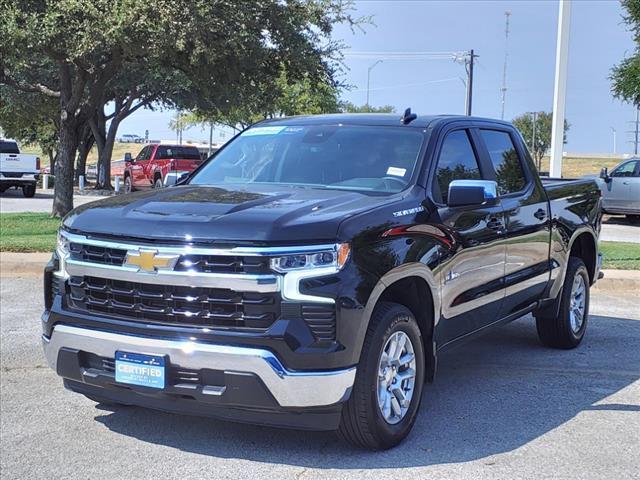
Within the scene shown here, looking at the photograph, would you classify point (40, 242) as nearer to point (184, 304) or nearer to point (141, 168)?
point (184, 304)

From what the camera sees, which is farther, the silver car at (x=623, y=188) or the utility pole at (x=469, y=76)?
the utility pole at (x=469, y=76)

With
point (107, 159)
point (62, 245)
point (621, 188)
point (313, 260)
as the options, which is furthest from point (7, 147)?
point (313, 260)

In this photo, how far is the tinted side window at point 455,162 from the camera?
16.5 feet

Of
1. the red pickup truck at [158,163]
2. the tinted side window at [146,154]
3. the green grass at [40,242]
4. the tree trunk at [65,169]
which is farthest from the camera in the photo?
the tinted side window at [146,154]

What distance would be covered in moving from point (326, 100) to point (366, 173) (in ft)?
143

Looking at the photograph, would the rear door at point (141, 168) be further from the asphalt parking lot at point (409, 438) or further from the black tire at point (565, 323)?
the black tire at point (565, 323)

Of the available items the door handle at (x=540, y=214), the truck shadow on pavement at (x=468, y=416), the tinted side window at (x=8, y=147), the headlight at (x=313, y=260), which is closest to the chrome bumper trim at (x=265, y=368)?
the headlight at (x=313, y=260)

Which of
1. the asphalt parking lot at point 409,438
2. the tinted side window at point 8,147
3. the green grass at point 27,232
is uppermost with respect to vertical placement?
the tinted side window at point 8,147

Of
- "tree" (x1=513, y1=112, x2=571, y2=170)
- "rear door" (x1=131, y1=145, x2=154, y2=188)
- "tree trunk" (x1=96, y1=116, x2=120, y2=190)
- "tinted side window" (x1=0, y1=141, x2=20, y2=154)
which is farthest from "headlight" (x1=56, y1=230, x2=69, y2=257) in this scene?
"tree" (x1=513, y1=112, x2=571, y2=170)

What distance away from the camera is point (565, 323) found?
6.68m

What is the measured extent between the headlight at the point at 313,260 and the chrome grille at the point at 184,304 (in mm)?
153

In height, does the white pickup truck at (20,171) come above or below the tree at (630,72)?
below

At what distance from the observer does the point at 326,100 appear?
47625 millimetres

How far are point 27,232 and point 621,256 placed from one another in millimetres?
10246
